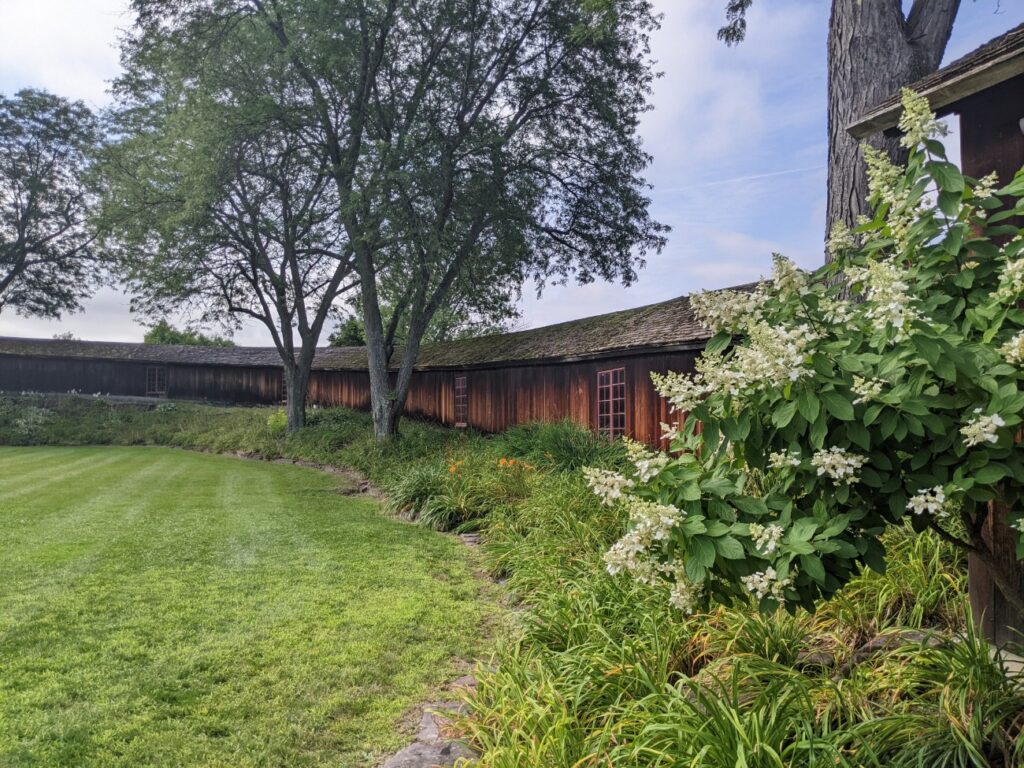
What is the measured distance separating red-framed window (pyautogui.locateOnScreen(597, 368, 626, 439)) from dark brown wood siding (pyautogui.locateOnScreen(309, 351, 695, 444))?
146mm

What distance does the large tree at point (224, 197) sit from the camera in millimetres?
16062

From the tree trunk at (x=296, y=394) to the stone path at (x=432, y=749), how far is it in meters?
19.6

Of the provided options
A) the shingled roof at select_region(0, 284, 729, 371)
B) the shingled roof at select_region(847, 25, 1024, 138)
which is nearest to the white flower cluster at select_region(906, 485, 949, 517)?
the shingled roof at select_region(847, 25, 1024, 138)

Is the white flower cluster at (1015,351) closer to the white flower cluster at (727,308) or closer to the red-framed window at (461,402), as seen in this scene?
the white flower cluster at (727,308)

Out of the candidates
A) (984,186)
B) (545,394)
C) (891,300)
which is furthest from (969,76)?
(545,394)

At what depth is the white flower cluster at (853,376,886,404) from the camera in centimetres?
223

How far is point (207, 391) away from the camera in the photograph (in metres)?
33.5

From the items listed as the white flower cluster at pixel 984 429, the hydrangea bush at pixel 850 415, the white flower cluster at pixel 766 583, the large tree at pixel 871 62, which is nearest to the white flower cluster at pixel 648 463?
the hydrangea bush at pixel 850 415

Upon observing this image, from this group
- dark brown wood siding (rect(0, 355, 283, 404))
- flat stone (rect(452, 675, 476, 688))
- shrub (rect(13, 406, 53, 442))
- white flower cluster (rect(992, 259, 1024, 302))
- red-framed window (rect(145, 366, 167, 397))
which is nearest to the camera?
white flower cluster (rect(992, 259, 1024, 302))

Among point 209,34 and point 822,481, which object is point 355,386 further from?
point 822,481

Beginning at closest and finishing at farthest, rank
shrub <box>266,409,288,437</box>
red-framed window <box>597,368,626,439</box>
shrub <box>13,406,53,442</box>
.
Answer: red-framed window <box>597,368,626,439</box>
shrub <box>266,409,288,437</box>
shrub <box>13,406,53,442</box>

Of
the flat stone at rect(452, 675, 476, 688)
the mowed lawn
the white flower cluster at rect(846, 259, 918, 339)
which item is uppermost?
the white flower cluster at rect(846, 259, 918, 339)

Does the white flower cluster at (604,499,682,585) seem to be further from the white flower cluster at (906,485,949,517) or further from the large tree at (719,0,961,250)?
the large tree at (719,0,961,250)

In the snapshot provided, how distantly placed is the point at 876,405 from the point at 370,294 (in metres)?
16.6
